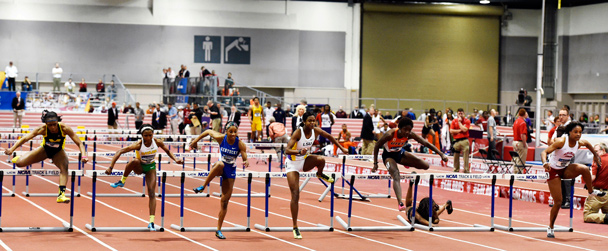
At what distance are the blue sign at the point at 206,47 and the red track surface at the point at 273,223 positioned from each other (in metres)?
31.3

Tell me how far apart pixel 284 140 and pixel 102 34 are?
1082 inches

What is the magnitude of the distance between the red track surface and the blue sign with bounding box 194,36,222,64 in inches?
1233

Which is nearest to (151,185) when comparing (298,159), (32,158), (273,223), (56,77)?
(32,158)

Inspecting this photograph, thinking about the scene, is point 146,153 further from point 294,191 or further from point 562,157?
point 562,157

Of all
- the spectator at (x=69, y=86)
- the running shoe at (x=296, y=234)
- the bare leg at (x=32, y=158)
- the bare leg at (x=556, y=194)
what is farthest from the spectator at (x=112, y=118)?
the bare leg at (x=556, y=194)

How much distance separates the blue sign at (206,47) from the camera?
49.6m

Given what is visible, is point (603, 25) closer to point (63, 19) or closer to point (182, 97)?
point (182, 97)

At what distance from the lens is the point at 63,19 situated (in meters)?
48.1

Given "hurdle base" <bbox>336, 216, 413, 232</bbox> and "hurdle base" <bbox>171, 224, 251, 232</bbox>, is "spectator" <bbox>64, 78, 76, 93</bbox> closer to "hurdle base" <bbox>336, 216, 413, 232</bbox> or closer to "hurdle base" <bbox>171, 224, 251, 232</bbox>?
"hurdle base" <bbox>171, 224, 251, 232</bbox>

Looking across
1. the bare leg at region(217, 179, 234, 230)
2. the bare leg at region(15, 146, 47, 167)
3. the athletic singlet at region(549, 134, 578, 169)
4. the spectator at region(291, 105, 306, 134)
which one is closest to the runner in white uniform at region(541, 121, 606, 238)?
the athletic singlet at region(549, 134, 578, 169)

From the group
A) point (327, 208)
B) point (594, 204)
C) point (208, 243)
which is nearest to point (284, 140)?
point (327, 208)

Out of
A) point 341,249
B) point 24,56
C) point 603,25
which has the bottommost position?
point 341,249

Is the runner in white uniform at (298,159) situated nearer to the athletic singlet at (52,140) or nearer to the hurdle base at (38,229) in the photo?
the hurdle base at (38,229)

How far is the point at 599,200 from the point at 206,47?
37.6 metres
